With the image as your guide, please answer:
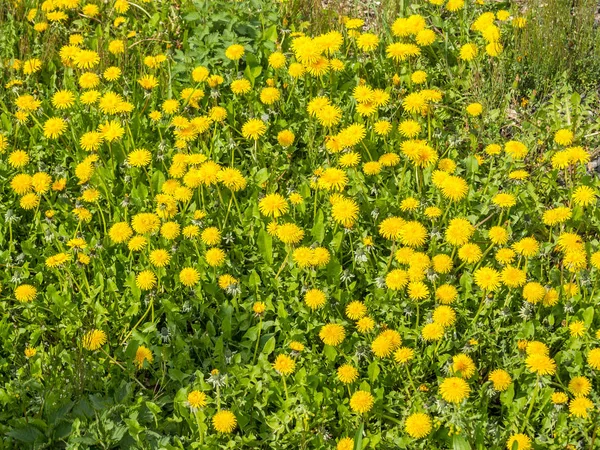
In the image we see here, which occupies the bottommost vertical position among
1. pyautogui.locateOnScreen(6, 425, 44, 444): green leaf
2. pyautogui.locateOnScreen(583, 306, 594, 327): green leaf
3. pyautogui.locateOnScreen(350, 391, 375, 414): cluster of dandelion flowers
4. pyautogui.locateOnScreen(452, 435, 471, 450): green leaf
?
pyautogui.locateOnScreen(6, 425, 44, 444): green leaf

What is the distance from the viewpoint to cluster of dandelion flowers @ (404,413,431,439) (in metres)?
2.89

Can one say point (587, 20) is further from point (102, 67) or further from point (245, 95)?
point (102, 67)

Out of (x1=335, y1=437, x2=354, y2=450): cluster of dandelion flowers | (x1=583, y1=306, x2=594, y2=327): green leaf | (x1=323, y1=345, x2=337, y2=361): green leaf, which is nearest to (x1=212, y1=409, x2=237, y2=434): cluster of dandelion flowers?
(x1=335, y1=437, x2=354, y2=450): cluster of dandelion flowers

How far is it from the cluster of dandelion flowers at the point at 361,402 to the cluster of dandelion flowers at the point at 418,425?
6.3 inches

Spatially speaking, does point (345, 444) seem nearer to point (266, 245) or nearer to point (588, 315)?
point (266, 245)

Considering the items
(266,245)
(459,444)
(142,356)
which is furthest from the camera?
(266,245)

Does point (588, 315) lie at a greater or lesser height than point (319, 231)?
lesser

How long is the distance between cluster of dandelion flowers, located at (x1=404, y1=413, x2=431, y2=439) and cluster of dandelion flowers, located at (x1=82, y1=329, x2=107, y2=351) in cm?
132

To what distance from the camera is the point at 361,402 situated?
2.96m

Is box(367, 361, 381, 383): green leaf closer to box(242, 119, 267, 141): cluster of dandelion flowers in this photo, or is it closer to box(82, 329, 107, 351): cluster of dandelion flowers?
box(82, 329, 107, 351): cluster of dandelion flowers

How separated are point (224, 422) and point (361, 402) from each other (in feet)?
1.77

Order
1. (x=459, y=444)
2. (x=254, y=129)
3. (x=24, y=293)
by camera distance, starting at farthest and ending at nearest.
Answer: (x=254, y=129)
(x=24, y=293)
(x=459, y=444)

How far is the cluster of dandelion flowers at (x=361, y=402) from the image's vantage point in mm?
2957

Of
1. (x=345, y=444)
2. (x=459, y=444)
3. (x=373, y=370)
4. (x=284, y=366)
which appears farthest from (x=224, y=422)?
(x=459, y=444)
